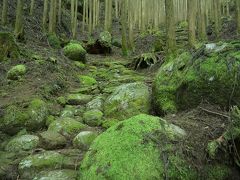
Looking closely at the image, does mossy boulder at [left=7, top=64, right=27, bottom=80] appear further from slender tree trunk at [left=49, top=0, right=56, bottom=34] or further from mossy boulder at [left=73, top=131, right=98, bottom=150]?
slender tree trunk at [left=49, top=0, right=56, bottom=34]

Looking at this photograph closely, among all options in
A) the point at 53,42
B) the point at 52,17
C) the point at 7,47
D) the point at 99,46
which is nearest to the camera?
the point at 7,47

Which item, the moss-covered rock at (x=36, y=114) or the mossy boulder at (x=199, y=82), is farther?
the moss-covered rock at (x=36, y=114)

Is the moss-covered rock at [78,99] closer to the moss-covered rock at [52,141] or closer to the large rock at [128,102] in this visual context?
the large rock at [128,102]

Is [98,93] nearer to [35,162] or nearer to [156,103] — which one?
[156,103]

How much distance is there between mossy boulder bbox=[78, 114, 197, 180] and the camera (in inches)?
128

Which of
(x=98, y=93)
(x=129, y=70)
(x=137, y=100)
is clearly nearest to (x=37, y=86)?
(x=98, y=93)

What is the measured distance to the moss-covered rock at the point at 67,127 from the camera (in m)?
5.34

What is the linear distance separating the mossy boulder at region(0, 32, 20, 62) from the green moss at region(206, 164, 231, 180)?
7.47m

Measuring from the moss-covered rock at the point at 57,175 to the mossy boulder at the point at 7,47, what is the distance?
6.07m

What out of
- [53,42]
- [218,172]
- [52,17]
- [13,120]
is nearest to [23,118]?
[13,120]

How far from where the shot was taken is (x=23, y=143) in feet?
16.3

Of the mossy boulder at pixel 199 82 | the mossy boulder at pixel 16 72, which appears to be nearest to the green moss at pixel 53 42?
the mossy boulder at pixel 16 72

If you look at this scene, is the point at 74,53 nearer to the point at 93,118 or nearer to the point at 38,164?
the point at 93,118

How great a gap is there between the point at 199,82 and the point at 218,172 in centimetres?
176
